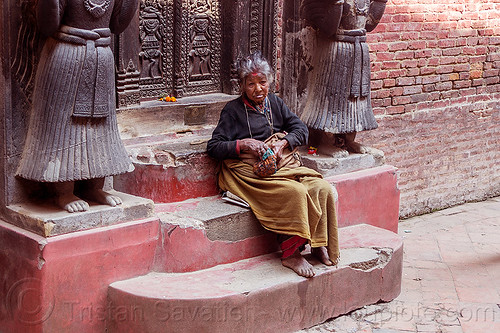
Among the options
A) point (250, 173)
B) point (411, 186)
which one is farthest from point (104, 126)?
point (411, 186)

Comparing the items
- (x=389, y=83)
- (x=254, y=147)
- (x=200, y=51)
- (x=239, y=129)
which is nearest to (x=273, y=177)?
(x=254, y=147)

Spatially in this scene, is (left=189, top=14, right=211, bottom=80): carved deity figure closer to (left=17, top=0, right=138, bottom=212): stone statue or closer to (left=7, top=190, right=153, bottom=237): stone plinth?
(left=17, top=0, right=138, bottom=212): stone statue

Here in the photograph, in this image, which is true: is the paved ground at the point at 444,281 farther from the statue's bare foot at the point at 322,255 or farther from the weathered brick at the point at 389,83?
the weathered brick at the point at 389,83

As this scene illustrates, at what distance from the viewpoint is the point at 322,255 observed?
16.5 feet

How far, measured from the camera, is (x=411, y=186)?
7371mm

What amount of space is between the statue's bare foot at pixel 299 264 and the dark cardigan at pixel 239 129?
2.41 ft

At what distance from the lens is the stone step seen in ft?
14.3

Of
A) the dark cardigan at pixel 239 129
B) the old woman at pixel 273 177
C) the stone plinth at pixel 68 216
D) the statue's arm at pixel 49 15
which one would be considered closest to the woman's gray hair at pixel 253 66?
the old woman at pixel 273 177

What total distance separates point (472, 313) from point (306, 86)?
6.43 feet

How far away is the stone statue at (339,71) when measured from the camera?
5.68 m

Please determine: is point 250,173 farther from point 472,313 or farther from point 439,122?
point 439,122

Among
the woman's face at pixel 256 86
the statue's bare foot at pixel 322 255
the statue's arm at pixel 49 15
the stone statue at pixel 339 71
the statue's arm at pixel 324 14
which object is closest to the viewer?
the statue's arm at pixel 49 15

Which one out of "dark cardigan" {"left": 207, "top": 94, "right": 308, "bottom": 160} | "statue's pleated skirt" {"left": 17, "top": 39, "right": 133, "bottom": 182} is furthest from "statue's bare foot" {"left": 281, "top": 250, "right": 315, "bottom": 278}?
"statue's pleated skirt" {"left": 17, "top": 39, "right": 133, "bottom": 182}

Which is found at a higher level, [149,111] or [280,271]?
[149,111]
